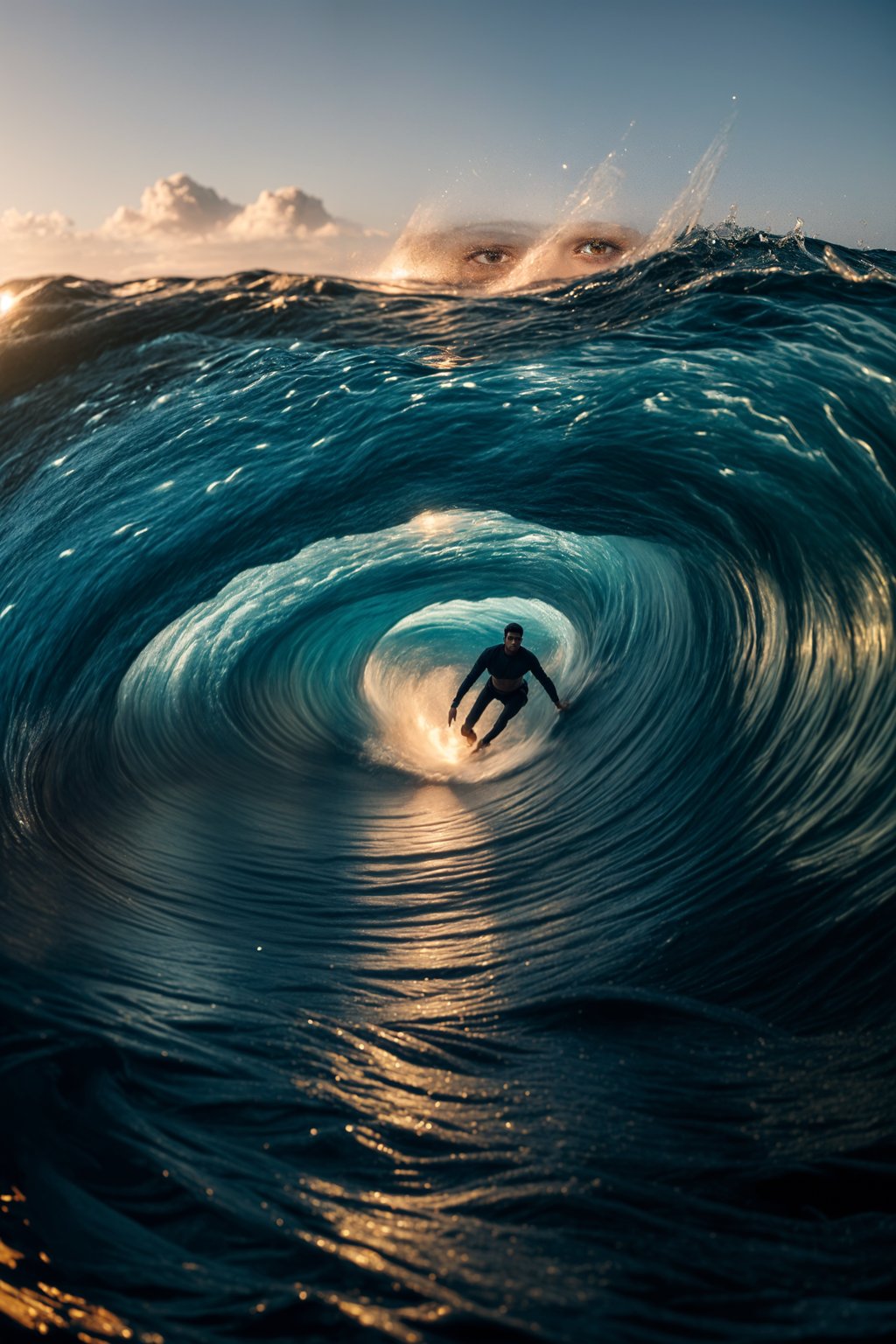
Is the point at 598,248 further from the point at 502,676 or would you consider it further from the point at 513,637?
the point at 502,676

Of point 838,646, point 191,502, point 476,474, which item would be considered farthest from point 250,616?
point 838,646

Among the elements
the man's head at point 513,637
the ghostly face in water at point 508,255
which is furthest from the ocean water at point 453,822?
the man's head at point 513,637

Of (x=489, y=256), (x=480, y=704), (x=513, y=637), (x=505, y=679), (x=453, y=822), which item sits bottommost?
(x=453, y=822)

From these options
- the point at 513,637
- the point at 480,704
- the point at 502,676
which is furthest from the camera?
the point at 480,704

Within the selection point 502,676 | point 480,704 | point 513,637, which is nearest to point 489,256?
point 513,637

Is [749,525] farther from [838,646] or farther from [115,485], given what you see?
[115,485]

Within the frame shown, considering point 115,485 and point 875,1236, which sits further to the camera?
point 115,485

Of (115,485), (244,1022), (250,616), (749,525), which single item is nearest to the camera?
(244,1022)
